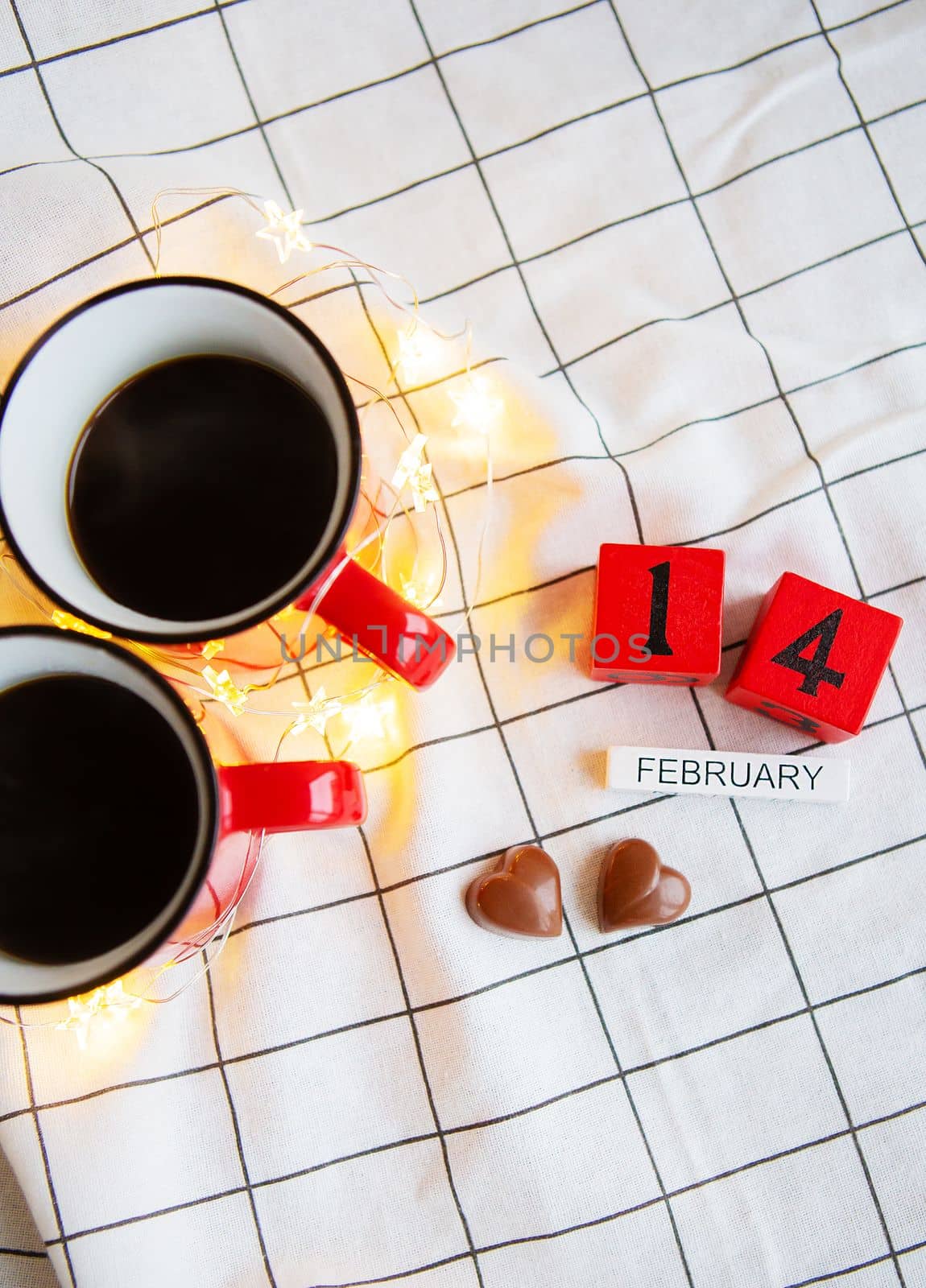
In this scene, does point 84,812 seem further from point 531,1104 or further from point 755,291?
point 755,291

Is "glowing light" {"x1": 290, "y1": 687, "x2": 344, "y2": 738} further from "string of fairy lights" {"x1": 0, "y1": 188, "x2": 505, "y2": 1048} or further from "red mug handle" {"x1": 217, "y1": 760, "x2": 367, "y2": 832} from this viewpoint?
"red mug handle" {"x1": 217, "y1": 760, "x2": 367, "y2": 832}

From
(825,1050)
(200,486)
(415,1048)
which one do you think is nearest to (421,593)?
(200,486)

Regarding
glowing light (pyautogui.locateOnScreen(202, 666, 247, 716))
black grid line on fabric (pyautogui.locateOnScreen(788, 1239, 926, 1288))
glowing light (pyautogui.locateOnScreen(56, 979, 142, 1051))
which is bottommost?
black grid line on fabric (pyautogui.locateOnScreen(788, 1239, 926, 1288))

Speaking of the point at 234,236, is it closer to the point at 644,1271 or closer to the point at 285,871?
the point at 285,871

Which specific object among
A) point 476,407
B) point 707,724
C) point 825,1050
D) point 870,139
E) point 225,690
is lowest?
point 825,1050

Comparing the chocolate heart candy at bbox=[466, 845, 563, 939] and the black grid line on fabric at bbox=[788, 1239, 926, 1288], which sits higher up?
the chocolate heart candy at bbox=[466, 845, 563, 939]

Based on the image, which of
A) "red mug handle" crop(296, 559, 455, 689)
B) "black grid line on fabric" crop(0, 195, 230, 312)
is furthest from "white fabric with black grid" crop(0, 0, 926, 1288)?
"red mug handle" crop(296, 559, 455, 689)
